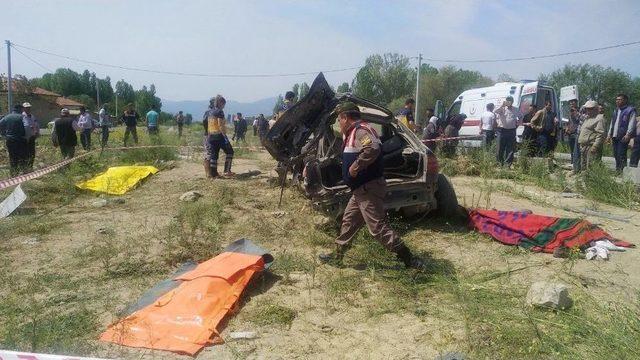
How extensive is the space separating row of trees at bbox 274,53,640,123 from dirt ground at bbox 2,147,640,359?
130ft

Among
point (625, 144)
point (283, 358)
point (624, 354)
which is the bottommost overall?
Answer: point (283, 358)

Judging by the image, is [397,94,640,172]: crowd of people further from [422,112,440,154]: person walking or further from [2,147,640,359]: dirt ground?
[2,147,640,359]: dirt ground

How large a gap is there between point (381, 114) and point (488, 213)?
1.83 metres

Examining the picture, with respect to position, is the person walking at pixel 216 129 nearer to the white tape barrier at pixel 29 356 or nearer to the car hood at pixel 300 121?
the car hood at pixel 300 121

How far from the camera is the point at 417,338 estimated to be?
3.40 metres

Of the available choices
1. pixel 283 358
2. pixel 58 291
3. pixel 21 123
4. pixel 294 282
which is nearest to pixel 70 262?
pixel 58 291

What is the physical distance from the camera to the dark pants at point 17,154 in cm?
943

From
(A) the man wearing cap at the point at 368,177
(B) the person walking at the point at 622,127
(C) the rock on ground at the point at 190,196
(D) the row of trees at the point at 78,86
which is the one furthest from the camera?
(D) the row of trees at the point at 78,86

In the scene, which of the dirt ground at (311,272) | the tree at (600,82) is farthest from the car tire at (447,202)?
the tree at (600,82)

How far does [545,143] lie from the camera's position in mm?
11086

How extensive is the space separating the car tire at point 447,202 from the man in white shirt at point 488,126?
5283 mm

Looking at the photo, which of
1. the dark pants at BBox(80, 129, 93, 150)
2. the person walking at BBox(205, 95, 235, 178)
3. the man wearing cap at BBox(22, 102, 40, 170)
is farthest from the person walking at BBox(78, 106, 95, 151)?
the person walking at BBox(205, 95, 235, 178)

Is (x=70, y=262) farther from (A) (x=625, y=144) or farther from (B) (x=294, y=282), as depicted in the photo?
(A) (x=625, y=144)

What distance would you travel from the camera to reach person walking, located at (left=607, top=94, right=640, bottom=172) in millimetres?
9102
